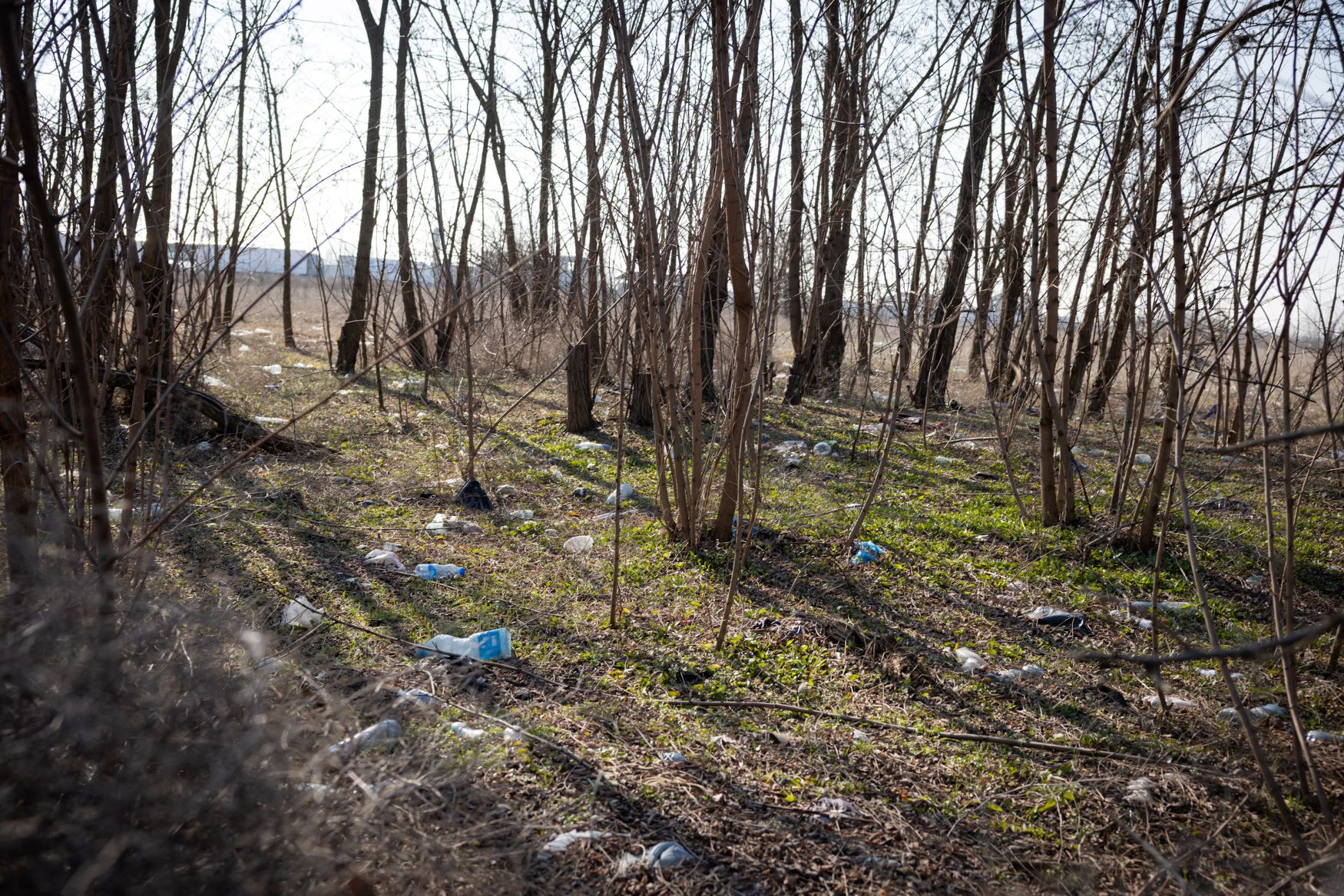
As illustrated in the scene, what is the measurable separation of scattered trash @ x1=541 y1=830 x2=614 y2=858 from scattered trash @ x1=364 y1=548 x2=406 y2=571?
1.97 meters

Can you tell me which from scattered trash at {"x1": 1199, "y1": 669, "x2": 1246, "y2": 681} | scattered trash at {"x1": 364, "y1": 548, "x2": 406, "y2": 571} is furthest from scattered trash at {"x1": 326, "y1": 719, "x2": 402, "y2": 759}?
scattered trash at {"x1": 1199, "y1": 669, "x2": 1246, "y2": 681}

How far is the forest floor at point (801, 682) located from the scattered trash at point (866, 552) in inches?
1.8

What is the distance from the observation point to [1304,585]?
3461 millimetres

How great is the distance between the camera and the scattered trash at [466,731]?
2066 millimetres

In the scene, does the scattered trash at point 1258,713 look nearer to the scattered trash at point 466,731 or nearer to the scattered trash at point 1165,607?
the scattered trash at point 1165,607

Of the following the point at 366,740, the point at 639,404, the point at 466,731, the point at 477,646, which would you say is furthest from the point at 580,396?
the point at 366,740

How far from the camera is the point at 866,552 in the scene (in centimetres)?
382

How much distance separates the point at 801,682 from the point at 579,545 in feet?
5.18

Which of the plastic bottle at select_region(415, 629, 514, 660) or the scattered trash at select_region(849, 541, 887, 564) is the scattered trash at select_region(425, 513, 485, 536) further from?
the scattered trash at select_region(849, 541, 887, 564)

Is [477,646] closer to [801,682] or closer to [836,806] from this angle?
[801,682]

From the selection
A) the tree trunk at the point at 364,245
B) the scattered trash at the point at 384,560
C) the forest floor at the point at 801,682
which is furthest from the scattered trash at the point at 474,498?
the tree trunk at the point at 364,245

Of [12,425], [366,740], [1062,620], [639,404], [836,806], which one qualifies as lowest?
[836,806]

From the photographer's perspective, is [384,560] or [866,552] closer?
[384,560]

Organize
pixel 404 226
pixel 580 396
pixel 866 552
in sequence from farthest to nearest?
pixel 404 226, pixel 580 396, pixel 866 552
